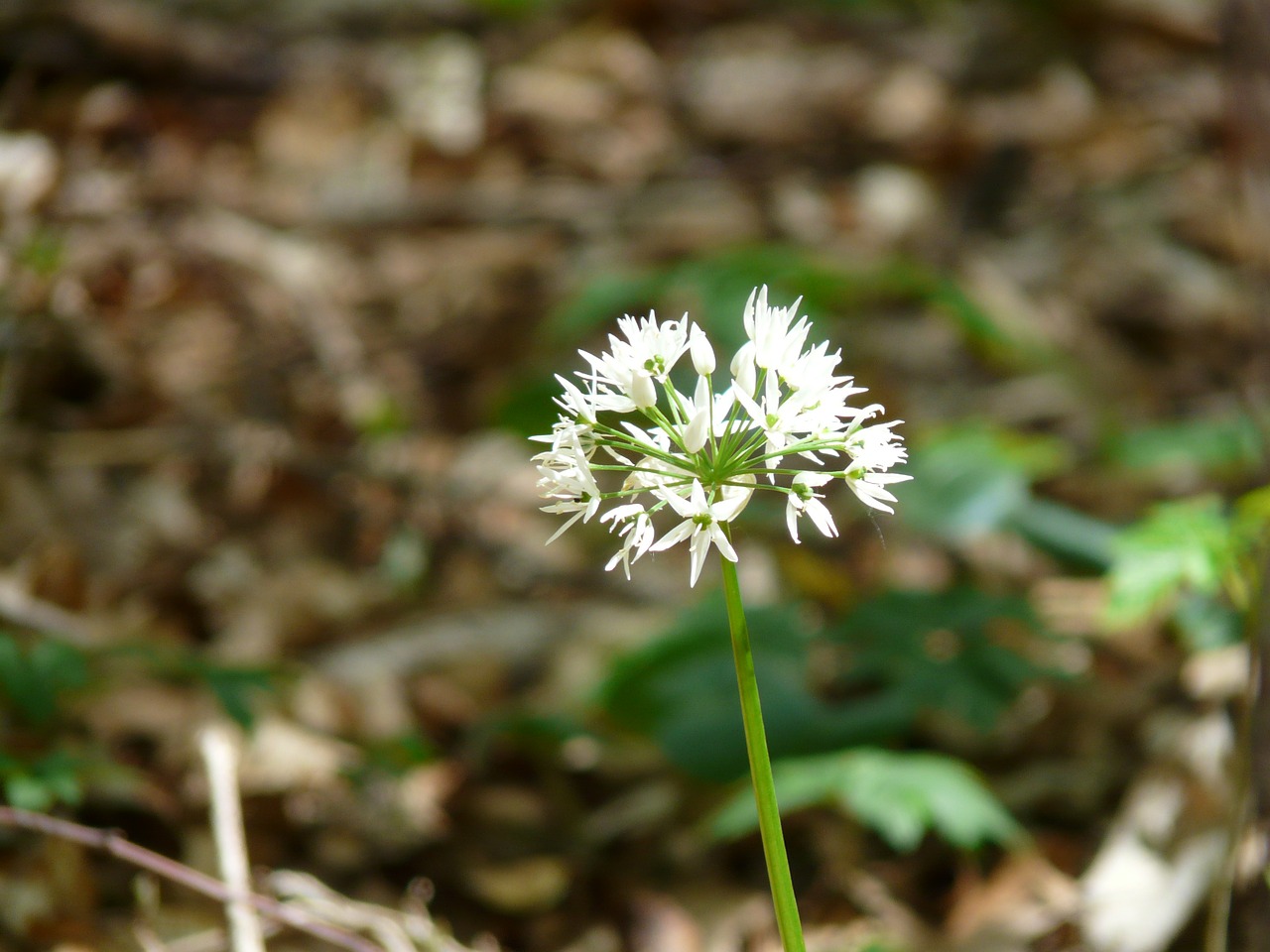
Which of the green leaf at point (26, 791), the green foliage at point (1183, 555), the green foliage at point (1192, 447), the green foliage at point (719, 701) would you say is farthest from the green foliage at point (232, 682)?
the green foliage at point (1192, 447)

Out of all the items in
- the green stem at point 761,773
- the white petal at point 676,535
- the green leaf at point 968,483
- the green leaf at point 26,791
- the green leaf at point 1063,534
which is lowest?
the green stem at point 761,773

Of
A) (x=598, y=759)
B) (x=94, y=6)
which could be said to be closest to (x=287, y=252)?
(x=94, y=6)

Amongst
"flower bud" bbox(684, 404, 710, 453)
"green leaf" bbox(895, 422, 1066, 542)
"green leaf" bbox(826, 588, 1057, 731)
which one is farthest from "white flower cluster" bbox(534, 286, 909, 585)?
"green leaf" bbox(895, 422, 1066, 542)

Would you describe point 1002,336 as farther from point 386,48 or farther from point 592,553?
point 386,48

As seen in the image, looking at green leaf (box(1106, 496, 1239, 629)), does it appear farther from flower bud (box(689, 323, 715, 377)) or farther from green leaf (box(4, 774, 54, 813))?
green leaf (box(4, 774, 54, 813))

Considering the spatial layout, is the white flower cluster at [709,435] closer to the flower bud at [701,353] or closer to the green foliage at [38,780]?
the flower bud at [701,353]
